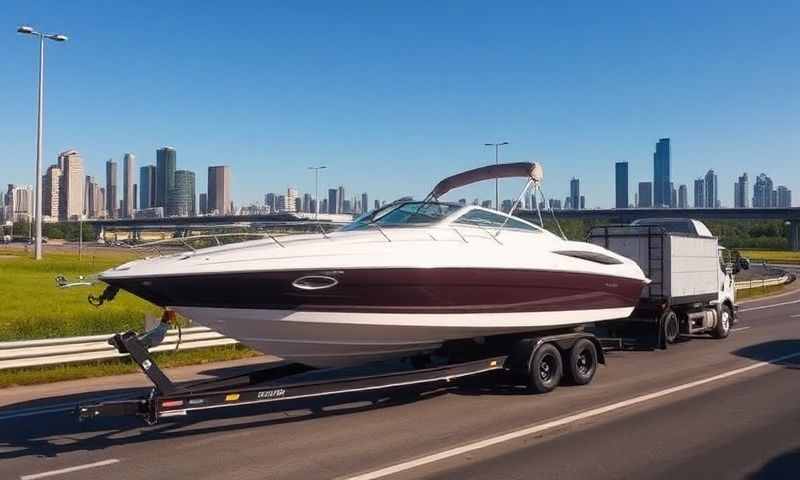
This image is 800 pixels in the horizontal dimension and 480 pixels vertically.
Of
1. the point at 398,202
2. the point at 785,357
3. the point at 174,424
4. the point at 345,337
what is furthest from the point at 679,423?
the point at 785,357

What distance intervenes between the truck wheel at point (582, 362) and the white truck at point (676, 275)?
453 cm

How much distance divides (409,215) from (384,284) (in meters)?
1.79

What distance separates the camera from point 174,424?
863 cm

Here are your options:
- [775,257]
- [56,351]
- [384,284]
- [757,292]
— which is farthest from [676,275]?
[775,257]

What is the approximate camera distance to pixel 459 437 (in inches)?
314

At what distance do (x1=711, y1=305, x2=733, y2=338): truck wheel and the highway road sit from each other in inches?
235

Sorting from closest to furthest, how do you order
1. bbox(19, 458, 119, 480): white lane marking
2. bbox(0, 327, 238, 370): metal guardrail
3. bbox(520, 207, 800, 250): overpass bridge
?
bbox(19, 458, 119, 480): white lane marking < bbox(0, 327, 238, 370): metal guardrail < bbox(520, 207, 800, 250): overpass bridge

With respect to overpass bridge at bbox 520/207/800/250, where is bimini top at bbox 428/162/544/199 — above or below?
below

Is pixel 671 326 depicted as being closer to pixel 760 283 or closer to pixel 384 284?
pixel 384 284

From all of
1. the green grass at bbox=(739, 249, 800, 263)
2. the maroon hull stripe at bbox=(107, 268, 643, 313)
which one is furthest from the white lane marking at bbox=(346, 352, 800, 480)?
the green grass at bbox=(739, 249, 800, 263)

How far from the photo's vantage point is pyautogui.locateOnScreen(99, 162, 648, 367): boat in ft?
25.7

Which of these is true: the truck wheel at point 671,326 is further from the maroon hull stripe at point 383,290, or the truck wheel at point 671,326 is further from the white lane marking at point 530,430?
the maroon hull stripe at point 383,290

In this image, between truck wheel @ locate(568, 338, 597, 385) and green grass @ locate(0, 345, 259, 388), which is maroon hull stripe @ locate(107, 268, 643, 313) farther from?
green grass @ locate(0, 345, 259, 388)

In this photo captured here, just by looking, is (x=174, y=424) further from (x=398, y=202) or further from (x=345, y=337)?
(x=398, y=202)
